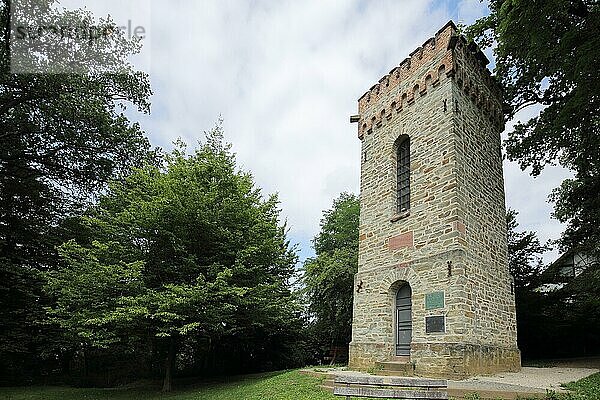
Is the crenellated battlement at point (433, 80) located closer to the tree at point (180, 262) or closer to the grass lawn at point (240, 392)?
the tree at point (180, 262)

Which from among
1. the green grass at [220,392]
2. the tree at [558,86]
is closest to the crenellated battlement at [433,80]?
the tree at [558,86]

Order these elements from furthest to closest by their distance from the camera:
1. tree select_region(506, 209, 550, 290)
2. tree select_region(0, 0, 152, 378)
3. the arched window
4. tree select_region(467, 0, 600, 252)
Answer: tree select_region(506, 209, 550, 290)
tree select_region(0, 0, 152, 378)
the arched window
tree select_region(467, 0, 600, 252)

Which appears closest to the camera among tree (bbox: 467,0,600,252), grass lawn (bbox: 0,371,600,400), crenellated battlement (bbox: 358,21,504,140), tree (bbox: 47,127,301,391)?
grass lawn (bbox: 0,371,600,400)

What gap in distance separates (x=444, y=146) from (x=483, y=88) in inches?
124

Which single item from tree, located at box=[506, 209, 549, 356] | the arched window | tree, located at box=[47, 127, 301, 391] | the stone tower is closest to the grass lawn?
tree, located at box=[47, 127, 301, 391]

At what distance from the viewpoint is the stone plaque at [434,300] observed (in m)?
9.05

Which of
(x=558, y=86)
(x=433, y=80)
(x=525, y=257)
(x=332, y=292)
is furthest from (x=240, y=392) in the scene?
(x=525, y=257)

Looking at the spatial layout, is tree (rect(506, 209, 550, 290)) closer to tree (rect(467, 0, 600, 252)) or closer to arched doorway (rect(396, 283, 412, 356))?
tree (rect(467, 0, 600, 252))

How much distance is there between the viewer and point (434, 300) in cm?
920

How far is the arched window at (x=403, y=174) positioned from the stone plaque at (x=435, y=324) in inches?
117

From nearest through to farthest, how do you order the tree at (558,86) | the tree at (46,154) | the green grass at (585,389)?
the green grass at (585,389), the tree at (558,86), the tree at (46,154)

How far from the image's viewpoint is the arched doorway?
9.85 metres

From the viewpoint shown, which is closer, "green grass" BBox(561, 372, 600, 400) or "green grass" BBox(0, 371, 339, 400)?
"green grass" BBox(561, 372, 600, 400)

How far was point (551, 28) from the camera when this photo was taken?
849cm
